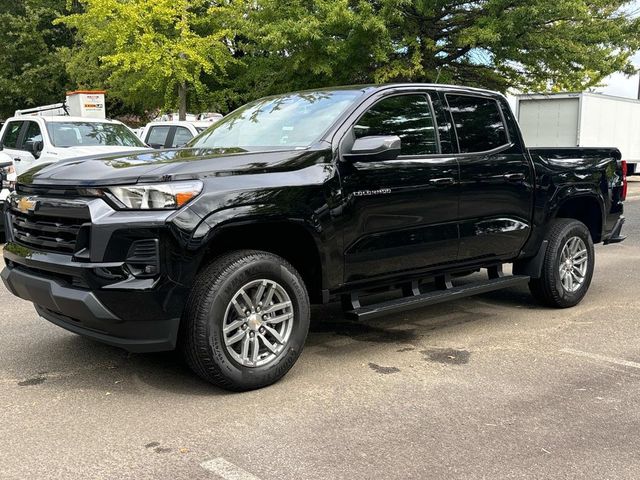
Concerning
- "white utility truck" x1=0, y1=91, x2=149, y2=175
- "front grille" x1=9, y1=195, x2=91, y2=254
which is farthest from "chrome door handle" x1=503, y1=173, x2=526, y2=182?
"white utility truck" x1=0, y1=91, x2=149, y2=175

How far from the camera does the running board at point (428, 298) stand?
463 cm

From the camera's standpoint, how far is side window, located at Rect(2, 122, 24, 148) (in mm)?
13289

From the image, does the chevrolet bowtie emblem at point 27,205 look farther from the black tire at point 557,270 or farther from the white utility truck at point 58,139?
the white utility truck at point 58,139

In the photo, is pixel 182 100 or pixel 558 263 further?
pixel 182 100

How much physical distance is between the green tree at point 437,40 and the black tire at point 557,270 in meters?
12.5

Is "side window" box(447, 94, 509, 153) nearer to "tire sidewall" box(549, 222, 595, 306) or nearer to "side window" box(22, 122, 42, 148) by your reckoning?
"tire sidewall" box(549, 222, 595, 306)

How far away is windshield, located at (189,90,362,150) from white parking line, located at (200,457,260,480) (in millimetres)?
2177

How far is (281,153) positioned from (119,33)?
17316 millimetres

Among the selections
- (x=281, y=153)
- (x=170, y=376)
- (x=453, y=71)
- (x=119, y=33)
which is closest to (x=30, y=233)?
(x=170, y=376)

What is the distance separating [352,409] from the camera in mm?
3873

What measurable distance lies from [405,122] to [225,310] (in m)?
2.12

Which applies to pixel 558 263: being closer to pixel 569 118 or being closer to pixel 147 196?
pixel 147 196

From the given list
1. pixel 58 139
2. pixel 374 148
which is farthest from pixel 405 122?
pixel 58 139

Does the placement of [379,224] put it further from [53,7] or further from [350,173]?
[53,7]
